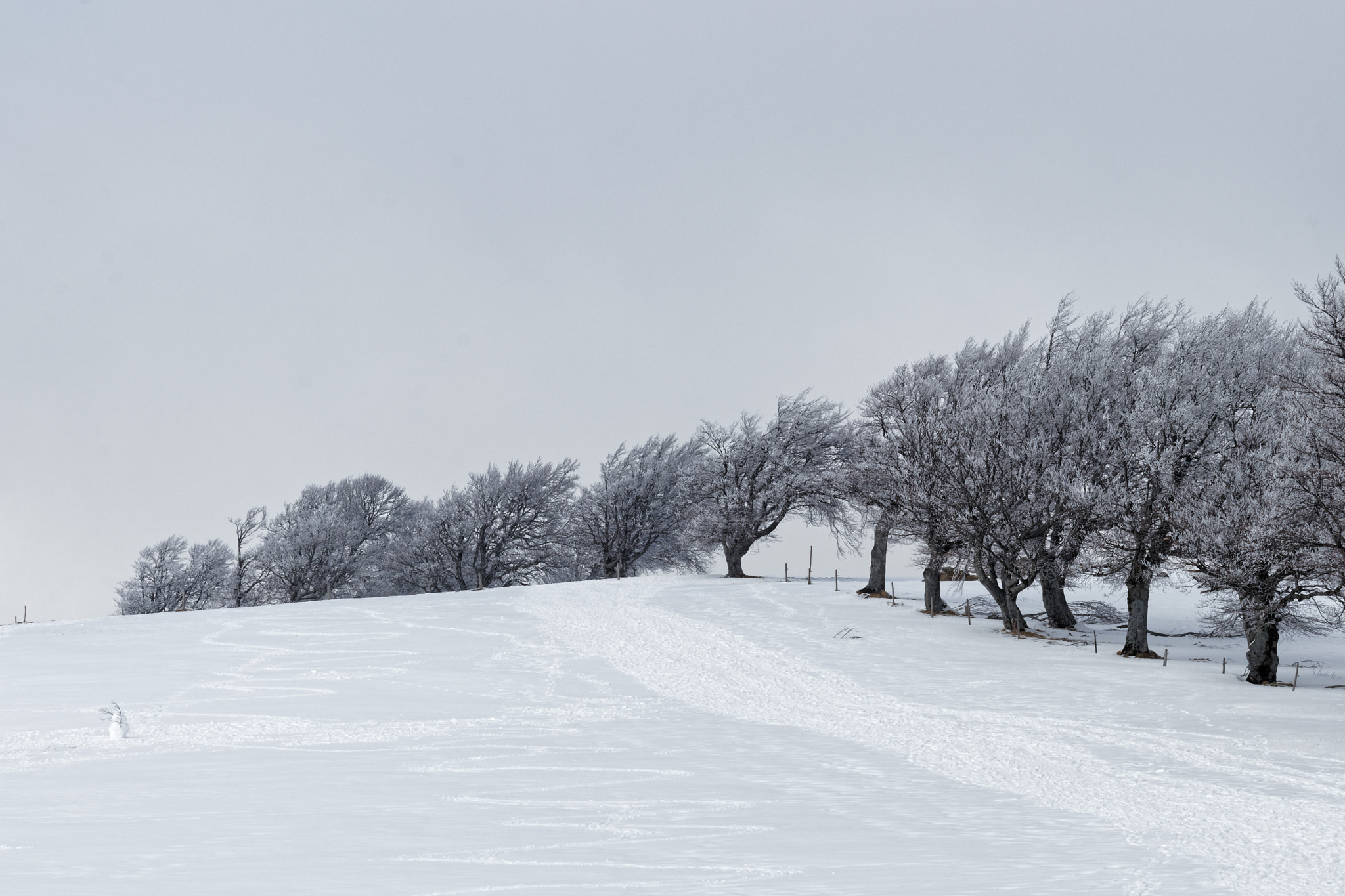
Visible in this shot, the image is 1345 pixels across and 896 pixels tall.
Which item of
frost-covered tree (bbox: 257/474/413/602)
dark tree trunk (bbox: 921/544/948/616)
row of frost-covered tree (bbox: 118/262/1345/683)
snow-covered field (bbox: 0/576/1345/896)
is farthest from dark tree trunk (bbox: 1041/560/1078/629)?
frost-covered tree (bbox: 257/474/413/602)

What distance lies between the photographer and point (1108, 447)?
101 ft

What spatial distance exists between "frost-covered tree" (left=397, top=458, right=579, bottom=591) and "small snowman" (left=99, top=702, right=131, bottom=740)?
1753 inches

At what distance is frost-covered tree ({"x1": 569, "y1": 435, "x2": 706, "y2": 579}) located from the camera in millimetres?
62719

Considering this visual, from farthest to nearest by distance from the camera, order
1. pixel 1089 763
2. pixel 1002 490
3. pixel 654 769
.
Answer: pixel 1002 490 < pixel 1089 763 < pixel 654 769

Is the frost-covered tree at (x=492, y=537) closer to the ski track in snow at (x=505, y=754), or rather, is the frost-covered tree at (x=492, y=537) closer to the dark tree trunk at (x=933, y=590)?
the dark tree trunk at (x=933, y=590)

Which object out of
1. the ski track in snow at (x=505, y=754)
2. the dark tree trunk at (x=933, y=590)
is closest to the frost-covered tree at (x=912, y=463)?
the dark tree trunk at (x=933, y=590)

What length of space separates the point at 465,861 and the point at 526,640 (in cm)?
Result: 2169

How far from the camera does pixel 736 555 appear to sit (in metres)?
54.7

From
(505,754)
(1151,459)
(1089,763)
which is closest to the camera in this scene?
(505,754)

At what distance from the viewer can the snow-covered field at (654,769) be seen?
321 inches


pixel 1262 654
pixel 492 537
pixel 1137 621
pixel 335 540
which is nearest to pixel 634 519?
pixel 492 537

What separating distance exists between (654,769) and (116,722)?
871 centimetres

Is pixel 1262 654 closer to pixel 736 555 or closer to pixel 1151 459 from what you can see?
pixel 1151 459

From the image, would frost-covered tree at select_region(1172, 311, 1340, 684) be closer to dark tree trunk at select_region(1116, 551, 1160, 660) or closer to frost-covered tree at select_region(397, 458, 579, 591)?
dark tree trunk at select_region(1116, 551, 1160, 660)
